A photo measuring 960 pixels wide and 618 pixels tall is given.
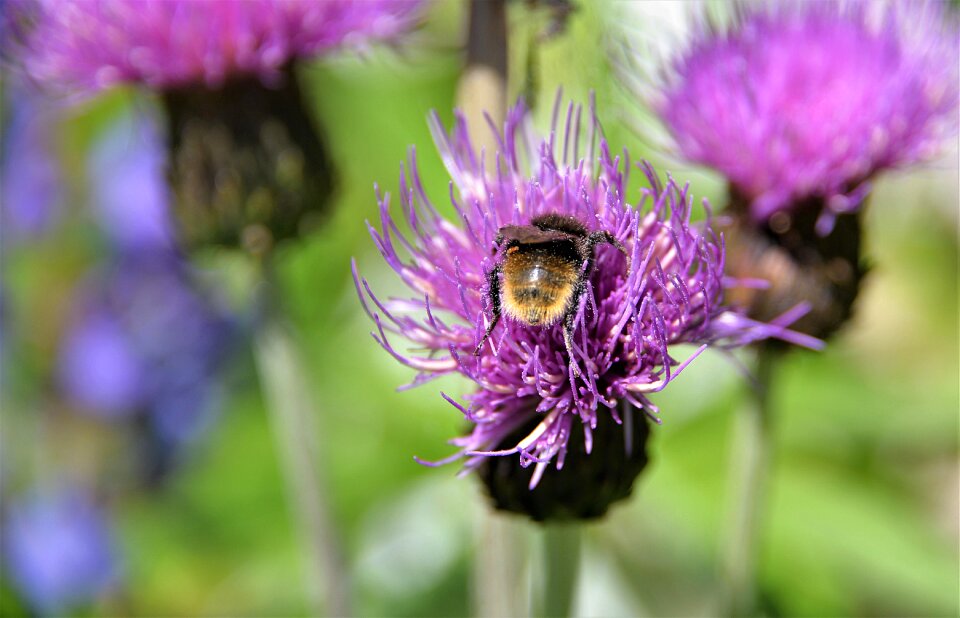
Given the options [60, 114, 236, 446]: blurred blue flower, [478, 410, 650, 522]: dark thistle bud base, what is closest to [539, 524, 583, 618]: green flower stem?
[478, 410, 650, 522]: dark thistle bud base

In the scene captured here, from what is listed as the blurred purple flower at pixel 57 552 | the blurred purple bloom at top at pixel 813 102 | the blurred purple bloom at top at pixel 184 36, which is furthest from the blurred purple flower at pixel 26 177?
the blurred purple bloom at top at pixel 813 102

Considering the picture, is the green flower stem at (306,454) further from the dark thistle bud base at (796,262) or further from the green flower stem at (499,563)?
the dark thistle bud base at (796,262)

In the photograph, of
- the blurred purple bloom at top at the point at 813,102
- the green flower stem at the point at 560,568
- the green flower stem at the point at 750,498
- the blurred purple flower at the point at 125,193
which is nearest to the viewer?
the green flower stem at the point at 560,568

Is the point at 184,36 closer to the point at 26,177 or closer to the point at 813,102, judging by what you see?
the point at 813,102

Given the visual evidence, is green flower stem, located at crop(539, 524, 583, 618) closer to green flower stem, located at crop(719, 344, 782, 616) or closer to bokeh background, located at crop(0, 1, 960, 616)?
bokeh background, located at crop(0, 1, 960, 616)

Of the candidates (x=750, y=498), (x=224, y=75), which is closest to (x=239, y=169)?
(x=224, y=75)

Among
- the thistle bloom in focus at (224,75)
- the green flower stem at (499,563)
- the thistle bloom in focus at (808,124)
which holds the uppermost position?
the thistle bloom in focus at (224,75)

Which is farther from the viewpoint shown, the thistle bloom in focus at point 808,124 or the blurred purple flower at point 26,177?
the blurred purple flower at point 26,177
